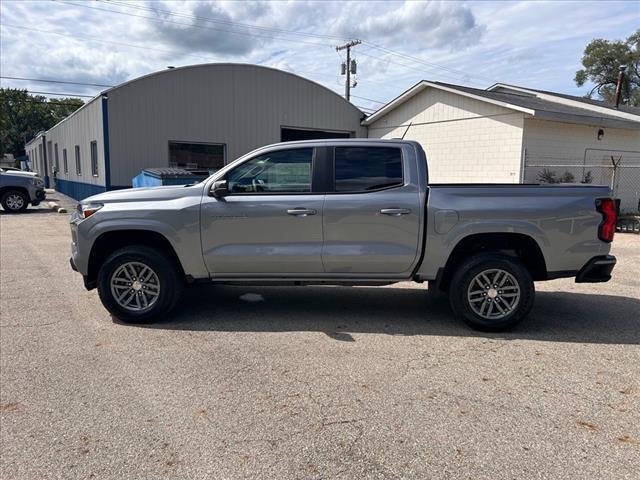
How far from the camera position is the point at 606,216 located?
16.6 feet

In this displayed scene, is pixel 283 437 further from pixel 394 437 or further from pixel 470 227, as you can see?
pixel 470 227

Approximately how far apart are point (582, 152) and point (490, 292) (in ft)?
42.6

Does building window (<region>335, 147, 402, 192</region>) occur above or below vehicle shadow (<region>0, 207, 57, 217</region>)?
above

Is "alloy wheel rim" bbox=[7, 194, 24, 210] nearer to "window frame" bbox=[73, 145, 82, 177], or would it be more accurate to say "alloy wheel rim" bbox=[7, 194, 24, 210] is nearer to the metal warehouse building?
the metal warehouse building

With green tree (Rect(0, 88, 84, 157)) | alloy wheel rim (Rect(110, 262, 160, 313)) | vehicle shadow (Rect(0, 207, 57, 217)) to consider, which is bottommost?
vehicle shadow (Rect(0, 207, 57, 217))

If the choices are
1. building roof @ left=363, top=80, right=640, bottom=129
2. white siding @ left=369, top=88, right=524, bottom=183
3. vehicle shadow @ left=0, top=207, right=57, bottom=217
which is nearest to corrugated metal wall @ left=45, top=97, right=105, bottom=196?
vehicle shadow @ left=0, top=207, right=57, bottom=217

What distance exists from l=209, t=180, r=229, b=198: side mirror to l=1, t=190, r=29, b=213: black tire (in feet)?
53.8

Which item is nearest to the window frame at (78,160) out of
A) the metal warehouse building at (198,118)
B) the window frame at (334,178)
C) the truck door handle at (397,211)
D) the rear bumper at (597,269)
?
the metal warehouse building at (198,118)

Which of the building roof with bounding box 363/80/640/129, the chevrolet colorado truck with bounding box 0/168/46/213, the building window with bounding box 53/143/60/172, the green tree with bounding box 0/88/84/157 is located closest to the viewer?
the building roof with bounding box 363/80/640/129

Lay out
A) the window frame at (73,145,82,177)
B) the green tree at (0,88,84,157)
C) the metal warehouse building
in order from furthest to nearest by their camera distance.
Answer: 1. the green tree at (0,88,84,157)
2. the window frame at (73,145,82,177)
3. the metal warehouse building

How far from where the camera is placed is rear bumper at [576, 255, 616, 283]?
5069 mm

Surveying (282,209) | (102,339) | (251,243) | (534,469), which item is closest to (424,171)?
(282,209)

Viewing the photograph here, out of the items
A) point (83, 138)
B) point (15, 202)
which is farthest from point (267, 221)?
point (83, 138)

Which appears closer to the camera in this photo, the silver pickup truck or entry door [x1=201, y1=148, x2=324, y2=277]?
the silver pickup truck
